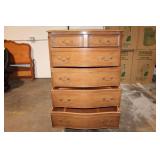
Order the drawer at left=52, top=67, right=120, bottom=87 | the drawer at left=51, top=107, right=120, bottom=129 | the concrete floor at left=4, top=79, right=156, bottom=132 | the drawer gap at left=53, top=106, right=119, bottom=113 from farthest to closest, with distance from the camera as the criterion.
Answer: the concrete floor at left=4, top=79, right=156, bottom=132, the drawer gap at left=53, top=106, right=119, bottom=113, the drawer at left=51, top=107, right=120, bottom=129, the drawer at left=52, top=67, right=120, bottom=87

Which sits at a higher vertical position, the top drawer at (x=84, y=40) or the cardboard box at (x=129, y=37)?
the cardboard box at (x=129, y=37)

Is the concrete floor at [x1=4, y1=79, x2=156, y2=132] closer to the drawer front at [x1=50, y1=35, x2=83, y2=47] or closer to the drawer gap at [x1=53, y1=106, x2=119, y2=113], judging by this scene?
the drawer gap at [x1=53, y1=106, x2=119, y2=113]

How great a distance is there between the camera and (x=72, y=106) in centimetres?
188

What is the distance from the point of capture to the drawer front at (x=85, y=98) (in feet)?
5.90

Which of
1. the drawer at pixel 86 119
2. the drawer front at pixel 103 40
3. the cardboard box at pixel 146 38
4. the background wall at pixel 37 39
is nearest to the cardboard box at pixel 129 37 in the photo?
the cardboard box at pixel 146 38

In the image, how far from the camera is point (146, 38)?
11.1 feet

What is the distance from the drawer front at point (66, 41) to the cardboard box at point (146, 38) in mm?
2131

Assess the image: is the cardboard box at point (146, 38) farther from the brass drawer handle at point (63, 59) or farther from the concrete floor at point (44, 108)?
the brass drawer handle at point (63, 59)

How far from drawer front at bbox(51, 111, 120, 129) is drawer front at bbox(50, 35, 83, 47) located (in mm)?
728

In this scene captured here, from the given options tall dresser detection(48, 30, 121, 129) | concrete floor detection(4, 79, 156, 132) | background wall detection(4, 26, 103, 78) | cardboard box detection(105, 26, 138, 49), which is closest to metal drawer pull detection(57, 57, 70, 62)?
tall dresser detection(48, 30, 121, 129)

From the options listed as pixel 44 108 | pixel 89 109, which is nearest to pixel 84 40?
pixel 89 109

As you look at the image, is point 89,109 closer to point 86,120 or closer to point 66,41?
point 86,120

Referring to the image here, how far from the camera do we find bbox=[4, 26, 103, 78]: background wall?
12.1 feet

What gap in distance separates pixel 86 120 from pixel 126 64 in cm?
204
